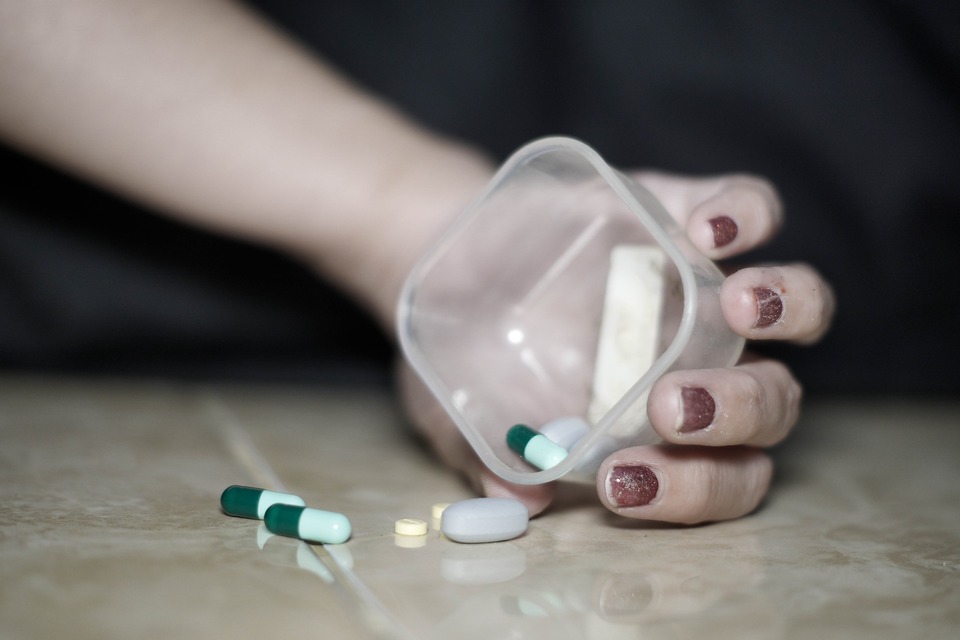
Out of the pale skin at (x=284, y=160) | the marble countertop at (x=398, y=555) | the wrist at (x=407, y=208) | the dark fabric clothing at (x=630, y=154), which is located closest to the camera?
the marble countertop at (x=398, y=555)

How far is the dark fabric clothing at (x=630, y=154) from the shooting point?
116 cm

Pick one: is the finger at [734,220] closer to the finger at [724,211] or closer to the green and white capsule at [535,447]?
the finger at [724,211]

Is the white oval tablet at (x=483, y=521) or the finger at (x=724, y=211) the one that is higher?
the finger at (x=724, y=211)

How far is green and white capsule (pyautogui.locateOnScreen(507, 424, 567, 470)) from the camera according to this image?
63cm

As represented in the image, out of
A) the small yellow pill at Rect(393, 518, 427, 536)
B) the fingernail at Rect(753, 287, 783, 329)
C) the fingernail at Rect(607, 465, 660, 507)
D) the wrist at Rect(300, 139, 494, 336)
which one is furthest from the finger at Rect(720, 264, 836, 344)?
the wrist at Rect(300, 139, 494, 336)

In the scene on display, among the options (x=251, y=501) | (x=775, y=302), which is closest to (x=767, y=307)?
(x=775, y=302)

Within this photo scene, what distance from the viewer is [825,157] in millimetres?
1178

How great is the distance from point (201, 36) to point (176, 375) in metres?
0.47

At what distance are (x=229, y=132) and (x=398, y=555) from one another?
553 millimetres

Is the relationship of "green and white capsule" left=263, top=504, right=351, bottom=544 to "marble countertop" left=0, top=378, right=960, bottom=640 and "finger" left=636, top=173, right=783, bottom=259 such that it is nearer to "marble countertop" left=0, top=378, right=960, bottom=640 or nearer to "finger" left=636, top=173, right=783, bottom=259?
"marble countertop" left=0, top=378, right=960, bottom=640

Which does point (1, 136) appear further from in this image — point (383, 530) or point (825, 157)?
point (825, 157)

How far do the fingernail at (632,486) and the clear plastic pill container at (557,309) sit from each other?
0.09ft

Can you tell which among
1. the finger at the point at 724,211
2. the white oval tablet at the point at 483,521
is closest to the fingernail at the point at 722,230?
the finger at the point at 724,211

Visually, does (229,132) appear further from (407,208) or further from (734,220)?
(734,220)
